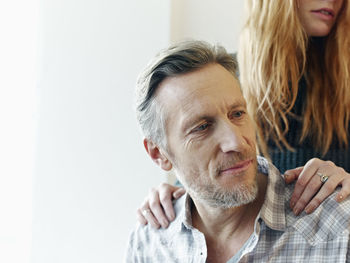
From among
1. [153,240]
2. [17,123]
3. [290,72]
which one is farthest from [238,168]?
[17,123]

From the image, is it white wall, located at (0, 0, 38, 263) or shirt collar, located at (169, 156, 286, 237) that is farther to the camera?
white wall, located at (0, 0, 38, 263)

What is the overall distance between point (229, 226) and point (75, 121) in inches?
33.5

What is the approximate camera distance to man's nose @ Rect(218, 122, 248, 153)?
1.32 m

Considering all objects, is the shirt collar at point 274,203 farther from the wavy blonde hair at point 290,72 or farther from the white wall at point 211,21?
the white wall at point 211,21

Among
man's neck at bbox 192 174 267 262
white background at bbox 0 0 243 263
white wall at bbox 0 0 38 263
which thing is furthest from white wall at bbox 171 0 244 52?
man's neck at bbox 192 174 267 262

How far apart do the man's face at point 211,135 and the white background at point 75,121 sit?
1.95 feet

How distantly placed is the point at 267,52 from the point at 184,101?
583 millimetres

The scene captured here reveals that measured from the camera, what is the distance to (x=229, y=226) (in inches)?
57.1

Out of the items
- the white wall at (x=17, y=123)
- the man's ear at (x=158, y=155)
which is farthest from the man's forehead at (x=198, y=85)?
the white wall at (x=17, y=123)

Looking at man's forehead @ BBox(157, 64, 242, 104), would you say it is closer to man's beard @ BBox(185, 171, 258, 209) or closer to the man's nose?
the man's nose

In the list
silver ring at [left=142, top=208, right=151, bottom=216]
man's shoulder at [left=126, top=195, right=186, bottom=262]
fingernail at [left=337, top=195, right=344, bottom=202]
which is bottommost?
man's shoulder at [left=126, top=195, right=186, bottom=262]

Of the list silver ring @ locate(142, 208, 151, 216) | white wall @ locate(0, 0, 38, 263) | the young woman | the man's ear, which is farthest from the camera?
white wall @ locate(0, 0, 38, 263)

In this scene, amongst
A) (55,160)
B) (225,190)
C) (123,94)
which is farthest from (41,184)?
(225,190)

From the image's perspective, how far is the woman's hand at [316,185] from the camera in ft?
4.33
